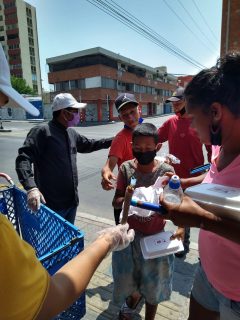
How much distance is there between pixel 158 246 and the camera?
6.55 feet

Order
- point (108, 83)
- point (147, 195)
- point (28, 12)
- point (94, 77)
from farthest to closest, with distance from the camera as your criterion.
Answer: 1. point (28, 12)
2. point (108, 83)
3. point (94, 77)
4. point (147, 195)

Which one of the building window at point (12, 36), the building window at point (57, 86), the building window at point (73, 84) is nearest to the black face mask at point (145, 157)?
the building window at point (73, 84)

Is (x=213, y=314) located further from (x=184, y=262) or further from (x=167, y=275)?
(x=184, y=262)

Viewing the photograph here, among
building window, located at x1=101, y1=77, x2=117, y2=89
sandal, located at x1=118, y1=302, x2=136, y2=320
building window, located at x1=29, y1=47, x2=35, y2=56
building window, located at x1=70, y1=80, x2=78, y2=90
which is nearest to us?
sandal, located at x1=118, y1=302, x2=136, y2=320

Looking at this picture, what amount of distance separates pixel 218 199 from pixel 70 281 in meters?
0.71

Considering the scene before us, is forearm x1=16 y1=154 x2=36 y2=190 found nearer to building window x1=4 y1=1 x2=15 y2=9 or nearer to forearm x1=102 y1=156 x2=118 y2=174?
forearm x1=102 y1=156 x2=118 y2=174

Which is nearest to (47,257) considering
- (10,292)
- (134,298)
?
(10,292)

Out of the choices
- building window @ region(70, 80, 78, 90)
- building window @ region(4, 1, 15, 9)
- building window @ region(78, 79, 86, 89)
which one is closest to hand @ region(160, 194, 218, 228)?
building window @ region(78, 79, 86, 89)

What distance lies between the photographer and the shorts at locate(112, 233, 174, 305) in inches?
82.5

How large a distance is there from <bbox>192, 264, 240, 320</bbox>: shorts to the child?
386 mm

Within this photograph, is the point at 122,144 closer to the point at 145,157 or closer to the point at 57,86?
the point at 145,157

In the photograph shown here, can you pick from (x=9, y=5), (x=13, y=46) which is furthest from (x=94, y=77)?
(x=9, y=5)

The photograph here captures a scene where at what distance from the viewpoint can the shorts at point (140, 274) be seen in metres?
2.10

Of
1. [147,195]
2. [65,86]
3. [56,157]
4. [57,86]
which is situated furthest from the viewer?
[57,86]
